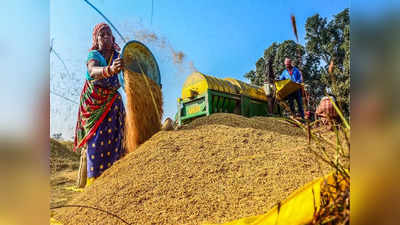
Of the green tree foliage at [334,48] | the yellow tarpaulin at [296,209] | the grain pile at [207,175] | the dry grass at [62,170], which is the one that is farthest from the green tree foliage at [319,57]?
the dry grass at [62,170]

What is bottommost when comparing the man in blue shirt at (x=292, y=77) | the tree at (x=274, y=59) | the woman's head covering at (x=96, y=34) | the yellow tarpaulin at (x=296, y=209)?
the yellow tarpaulin at (x=296, y=209)

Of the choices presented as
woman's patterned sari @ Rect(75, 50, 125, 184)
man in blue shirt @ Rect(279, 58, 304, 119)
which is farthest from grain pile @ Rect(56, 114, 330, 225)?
woman's patterned sari @ Rect(75, 50, 125, 184)

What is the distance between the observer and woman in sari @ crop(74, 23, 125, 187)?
3656 millimetres

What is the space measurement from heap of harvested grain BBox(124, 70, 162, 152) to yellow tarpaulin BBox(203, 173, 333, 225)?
143 centimetres

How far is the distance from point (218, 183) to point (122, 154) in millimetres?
1259

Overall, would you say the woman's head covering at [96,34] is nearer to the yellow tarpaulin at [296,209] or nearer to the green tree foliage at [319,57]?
the green tree foliage at [319,57]

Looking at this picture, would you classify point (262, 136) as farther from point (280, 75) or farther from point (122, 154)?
point (122, 154)

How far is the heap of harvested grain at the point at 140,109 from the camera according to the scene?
3646 mm

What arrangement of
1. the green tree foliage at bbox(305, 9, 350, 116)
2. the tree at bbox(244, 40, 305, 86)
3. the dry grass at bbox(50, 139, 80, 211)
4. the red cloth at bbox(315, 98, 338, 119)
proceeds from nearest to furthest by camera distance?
1. the green tree foliage at bbox(305, 9, 350, 116)
2. the red cloth at bbox(315, 98, 338, 119)
3. the tree at bbox(244, 40, 305, 86)
4. the dry grass at bbox(50, 139, 80, 211)

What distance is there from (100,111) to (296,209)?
7.64ft

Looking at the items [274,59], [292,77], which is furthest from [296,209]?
[274,59]

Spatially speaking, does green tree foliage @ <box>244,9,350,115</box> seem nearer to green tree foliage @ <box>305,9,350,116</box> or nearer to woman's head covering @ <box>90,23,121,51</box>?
green tree foliage @ <box>305,9,350,116</box>

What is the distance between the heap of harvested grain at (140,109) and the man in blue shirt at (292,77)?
1318 millimetres
